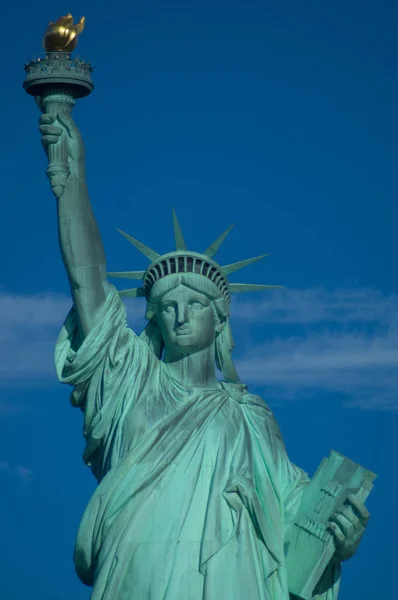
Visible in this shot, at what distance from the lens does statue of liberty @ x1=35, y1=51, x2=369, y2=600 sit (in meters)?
25.9

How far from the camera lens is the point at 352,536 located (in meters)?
26.4

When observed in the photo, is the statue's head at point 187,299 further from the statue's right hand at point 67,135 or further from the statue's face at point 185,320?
the statue's right hand at point 67,135

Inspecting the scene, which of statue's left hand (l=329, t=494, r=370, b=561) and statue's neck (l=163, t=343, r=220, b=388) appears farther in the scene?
statue's neck (l=163, t=343, r=220, b=388)

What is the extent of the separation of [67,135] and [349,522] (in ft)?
16.6

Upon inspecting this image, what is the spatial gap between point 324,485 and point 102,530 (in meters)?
→ 2.38

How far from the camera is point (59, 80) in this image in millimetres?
26688

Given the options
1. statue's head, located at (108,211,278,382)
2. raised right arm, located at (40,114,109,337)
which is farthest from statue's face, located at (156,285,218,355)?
raised right arm, located at (40,114,109,337)

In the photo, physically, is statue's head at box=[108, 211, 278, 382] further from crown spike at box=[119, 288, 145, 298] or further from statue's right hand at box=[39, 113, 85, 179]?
statue's right hand at box=[39, 113, 85, 179]

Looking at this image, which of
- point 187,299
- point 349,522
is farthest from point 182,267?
point 349,522

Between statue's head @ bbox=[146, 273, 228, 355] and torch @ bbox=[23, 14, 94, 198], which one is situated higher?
torch @ bbox=[23, 14, 94, 198]

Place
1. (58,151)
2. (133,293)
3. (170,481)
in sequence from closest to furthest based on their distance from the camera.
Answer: (170,481), (58,151), (133,293)

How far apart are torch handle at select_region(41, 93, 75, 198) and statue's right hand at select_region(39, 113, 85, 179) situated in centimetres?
4

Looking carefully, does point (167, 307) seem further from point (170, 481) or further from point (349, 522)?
point (349, 522)

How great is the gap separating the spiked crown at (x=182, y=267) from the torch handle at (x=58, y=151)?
44.7 inches
